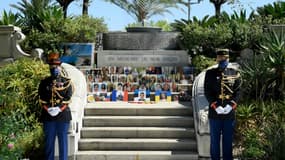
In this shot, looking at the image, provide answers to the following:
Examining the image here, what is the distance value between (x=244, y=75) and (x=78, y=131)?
348cm

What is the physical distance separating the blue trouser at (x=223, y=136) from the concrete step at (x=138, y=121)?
81.9 inches

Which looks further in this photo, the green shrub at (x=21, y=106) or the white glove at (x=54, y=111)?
the white glove at (x=54, y=111)

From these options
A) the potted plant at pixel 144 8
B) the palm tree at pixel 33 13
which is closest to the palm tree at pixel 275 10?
the potted plant at pixel 144 8

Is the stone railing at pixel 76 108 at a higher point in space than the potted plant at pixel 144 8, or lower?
lower

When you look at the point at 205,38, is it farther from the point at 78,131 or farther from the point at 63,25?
the point at 78,131

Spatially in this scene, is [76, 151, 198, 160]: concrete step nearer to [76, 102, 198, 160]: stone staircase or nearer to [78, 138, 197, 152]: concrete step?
[76, 102, 198, 160]: stone staircase

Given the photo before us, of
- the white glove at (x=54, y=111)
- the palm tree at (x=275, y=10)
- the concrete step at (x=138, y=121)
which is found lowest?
the concrete step at (x=138, y=121)

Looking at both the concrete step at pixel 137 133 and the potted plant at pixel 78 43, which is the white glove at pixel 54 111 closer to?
the concrete step at pixel 137 133

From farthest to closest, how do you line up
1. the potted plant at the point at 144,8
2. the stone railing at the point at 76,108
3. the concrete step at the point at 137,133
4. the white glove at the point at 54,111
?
the potted plant at the point at 144,8 → the concrete step at the point at 137,133 → the stone railing at the point at 76,108 → the white glove at the point at 54,111

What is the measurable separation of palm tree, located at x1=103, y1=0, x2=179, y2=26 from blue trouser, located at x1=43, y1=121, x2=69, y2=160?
15113mm

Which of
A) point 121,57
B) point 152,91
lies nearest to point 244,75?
point 152,91

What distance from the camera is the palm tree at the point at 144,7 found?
26000 mm

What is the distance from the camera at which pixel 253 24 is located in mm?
16297

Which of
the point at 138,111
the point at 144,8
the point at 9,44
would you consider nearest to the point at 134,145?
the point at 138,111
